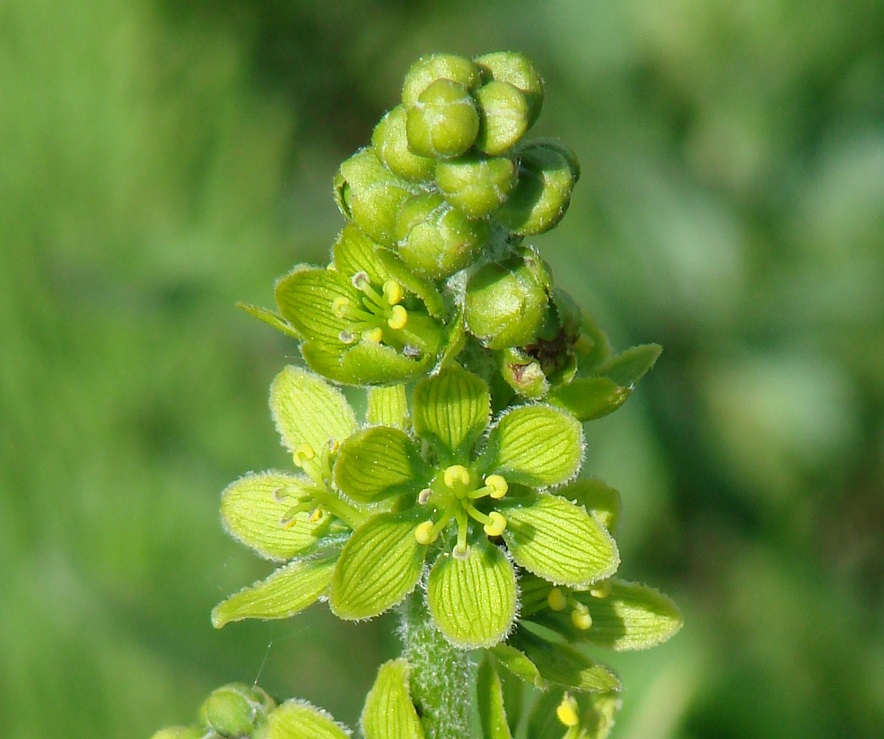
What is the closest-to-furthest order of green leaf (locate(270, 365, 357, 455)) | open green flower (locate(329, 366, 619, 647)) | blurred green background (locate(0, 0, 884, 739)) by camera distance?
open green flower (locate(329, 366, 619, 647)) < green leaf (locate(270, 365, 357, 455)) < blurred green background (locate(0, 0, 884, 739))

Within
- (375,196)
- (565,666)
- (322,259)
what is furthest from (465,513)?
(322,259)

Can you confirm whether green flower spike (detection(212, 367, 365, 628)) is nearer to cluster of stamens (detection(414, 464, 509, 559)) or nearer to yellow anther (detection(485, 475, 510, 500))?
cluster of stamens (detection(414, 464, 509, 559))

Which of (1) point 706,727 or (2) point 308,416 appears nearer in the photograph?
(2) point 308,416

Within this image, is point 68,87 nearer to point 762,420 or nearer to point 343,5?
point 343,5

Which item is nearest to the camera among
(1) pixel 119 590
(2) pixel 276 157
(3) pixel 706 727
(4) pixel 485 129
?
(4) pixel 485 129

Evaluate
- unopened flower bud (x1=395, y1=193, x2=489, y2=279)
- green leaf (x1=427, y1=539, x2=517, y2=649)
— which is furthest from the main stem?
unopened flower bud (x1=395, y1=193, x2=489, y2=279)

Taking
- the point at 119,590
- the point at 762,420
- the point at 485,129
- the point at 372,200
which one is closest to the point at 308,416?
the point at 372,200

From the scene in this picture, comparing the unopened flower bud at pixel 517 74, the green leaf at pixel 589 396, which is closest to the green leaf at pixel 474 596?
the green leaf at pixel 589 396
